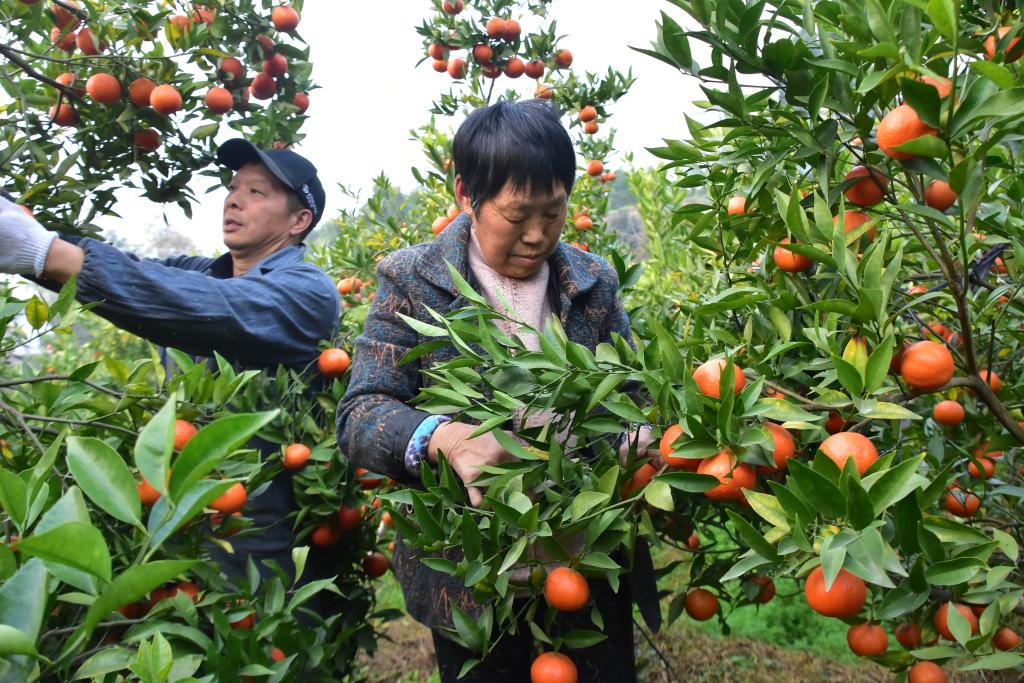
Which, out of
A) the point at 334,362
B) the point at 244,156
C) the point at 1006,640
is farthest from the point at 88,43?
the point at 1006,640

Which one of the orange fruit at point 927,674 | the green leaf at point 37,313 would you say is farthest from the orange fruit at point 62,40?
the orange fruit at point 927,674

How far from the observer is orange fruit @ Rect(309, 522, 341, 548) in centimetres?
194

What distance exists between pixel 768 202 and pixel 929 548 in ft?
1.81

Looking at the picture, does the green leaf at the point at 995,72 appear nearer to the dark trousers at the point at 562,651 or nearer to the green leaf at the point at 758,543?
the green leaf at the point at 758,543

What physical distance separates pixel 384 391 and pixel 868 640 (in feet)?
2.97

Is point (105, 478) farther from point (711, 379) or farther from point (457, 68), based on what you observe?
point (457, 68)

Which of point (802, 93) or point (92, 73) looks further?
point (92, 73)

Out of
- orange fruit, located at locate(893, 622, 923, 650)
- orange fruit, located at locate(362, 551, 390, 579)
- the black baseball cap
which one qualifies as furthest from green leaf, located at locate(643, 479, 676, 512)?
the black baseball cap

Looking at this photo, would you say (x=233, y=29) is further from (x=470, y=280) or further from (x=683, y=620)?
(x=683, y=620)

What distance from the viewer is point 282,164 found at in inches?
85.1

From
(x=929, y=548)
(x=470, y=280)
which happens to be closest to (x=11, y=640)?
(x=929, y=548)

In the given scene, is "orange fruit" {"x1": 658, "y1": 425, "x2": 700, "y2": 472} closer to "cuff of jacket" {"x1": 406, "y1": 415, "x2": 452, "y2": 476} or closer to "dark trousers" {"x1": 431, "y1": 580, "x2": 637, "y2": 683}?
"cuff of jacket" {"x1": 406, "y1": 415, "x2": 452, "y2": 476}

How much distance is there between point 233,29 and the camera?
2.20 meters

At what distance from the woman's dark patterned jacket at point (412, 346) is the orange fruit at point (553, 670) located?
179 millimetres
